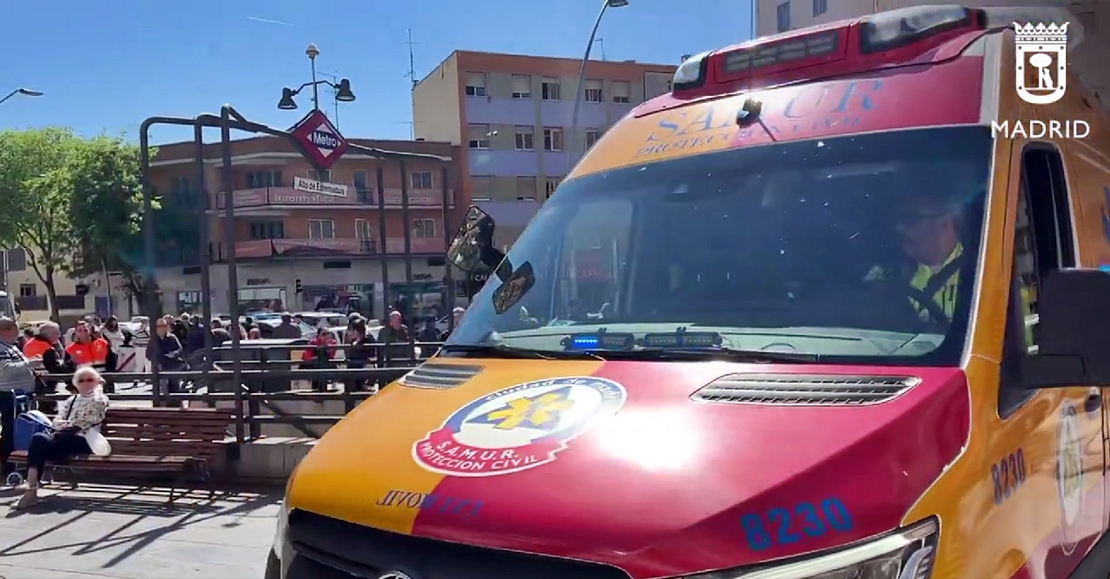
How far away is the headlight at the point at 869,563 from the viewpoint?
1.88 metres

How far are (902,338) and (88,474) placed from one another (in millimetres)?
8085

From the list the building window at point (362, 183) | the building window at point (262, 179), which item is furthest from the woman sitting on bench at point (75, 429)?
the building window at point (262, 179)

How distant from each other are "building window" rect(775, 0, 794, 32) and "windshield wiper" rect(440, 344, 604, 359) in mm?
22578

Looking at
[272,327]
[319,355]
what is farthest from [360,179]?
[319,355]

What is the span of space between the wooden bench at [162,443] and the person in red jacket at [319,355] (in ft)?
5.56

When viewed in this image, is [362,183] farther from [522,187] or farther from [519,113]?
[519,113]

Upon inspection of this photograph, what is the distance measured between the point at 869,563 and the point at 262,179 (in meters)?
43.9

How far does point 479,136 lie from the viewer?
4712 cm

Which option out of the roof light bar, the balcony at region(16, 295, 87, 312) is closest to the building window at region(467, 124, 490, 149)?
the balcony at region(16, 295, 87, 312)

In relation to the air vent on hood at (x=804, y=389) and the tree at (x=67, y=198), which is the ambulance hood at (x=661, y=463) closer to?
the air vent on hood at (x=804, y=389)

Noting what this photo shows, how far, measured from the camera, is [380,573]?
84.9 inches

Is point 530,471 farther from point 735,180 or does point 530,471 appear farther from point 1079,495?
point 1079,495

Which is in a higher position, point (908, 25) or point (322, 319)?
point (908, 25)

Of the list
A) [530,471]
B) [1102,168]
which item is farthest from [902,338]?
[1102,168]
